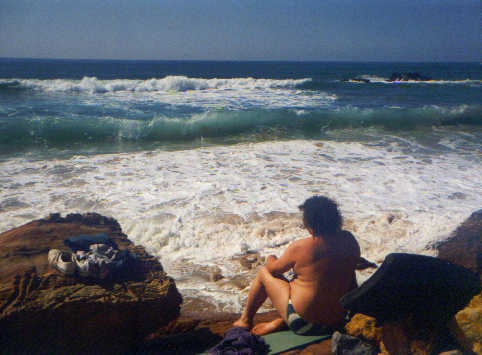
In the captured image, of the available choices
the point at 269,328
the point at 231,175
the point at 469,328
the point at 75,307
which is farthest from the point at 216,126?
the point at 469,328

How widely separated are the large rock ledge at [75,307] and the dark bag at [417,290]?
52.4 inches

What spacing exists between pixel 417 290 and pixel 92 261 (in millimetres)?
1973

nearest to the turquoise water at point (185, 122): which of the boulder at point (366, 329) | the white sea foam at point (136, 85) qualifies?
the white sea foam at point (136, 85)

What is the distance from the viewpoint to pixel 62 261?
2609mm

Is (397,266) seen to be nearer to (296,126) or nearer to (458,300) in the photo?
(458,300)

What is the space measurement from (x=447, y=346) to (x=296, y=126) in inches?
526

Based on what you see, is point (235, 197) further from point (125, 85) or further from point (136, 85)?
point (136, 85)

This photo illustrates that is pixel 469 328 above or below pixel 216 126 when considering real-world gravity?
below

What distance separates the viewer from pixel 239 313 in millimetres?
3377

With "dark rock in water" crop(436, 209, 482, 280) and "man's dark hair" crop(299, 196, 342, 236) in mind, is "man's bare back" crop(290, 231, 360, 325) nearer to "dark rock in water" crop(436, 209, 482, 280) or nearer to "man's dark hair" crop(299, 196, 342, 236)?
"man's dark hair" crop(299, 196, 342, 236)

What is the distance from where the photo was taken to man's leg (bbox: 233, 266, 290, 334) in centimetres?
283

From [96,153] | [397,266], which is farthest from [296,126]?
[397,266]

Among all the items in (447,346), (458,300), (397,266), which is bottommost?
(447,346)

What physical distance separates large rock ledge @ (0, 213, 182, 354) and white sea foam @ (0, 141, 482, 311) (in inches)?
42.2
